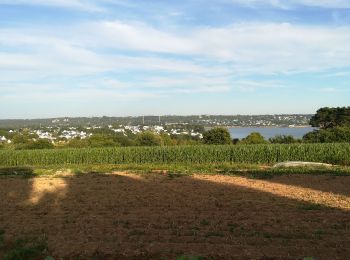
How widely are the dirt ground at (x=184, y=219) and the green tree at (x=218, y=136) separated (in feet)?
111

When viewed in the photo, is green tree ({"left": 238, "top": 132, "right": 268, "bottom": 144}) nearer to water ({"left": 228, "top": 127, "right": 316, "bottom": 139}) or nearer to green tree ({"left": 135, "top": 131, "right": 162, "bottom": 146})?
green tree ({"left": 135, "top": 131, "right": 162, "bottom": 146})

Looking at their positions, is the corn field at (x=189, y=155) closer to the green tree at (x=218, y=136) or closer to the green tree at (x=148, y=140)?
the green tree at (x=148, y=140)

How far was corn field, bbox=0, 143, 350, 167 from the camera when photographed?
119ft

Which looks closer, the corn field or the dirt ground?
the dirt ground

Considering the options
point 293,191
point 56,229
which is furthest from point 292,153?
point 56,229

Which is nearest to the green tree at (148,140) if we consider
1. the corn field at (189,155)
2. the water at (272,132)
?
the corn field at (189,155)

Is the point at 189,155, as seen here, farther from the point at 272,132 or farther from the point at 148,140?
the point at 272,132

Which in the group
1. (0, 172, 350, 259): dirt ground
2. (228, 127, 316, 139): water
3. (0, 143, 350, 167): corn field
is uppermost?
(0, 172, 350, 259): dirt ground

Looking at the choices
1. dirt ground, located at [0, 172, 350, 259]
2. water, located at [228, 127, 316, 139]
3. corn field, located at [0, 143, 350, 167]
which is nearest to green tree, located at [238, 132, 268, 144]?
corn field, located at [0, 143, 350, 167]

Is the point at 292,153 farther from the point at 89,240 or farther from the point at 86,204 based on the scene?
the point at 89,240

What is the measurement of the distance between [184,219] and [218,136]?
4313 cm

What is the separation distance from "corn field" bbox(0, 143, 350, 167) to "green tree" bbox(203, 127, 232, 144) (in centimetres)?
1510

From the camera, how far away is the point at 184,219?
37.8ft

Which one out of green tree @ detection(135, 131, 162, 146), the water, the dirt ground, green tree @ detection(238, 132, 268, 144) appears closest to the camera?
the dirt ground
